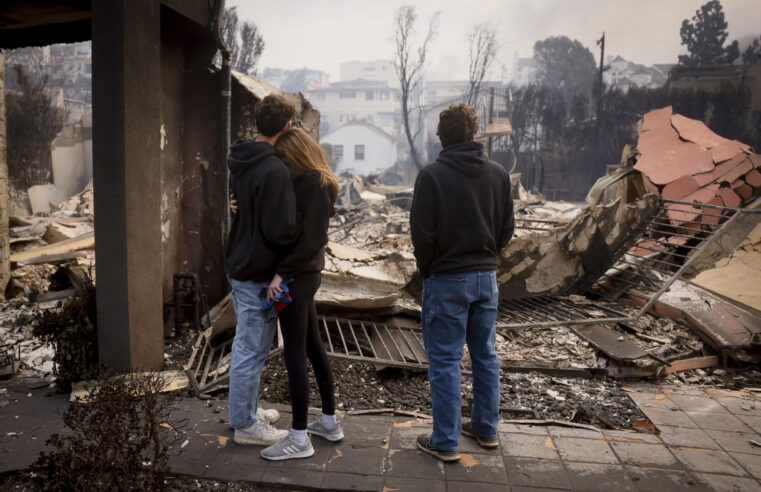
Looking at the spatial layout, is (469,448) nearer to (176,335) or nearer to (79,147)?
(176,335)

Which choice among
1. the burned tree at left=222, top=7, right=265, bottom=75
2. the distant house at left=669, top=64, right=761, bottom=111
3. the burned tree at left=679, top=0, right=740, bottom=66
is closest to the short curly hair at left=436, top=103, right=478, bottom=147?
the distant house at left=669, top=64, right=761, bottom=111

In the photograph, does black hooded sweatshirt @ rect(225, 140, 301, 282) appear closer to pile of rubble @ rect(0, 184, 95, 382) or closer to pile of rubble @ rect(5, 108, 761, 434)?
pile of rubble @ rect(5, 108, 761, 434)

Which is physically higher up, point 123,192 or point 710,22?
point 710,22

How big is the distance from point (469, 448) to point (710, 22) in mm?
35981

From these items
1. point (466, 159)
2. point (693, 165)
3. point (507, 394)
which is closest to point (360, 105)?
point (693, 165)

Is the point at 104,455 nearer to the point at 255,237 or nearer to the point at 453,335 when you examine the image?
the point at 255,237

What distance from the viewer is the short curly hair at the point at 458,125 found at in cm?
274

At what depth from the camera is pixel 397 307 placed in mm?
5223

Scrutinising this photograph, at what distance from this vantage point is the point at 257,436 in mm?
2926

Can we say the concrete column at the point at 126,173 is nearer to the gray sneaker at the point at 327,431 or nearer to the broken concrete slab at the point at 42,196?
the gray sneaker at the point at 327,431

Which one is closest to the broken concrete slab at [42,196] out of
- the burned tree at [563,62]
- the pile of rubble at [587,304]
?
the pile of rubble at [587,304]

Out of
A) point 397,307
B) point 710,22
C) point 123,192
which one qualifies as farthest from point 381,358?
point 710,22

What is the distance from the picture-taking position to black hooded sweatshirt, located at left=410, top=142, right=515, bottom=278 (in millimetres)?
2688

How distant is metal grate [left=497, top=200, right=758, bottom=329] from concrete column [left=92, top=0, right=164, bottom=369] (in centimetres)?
338
